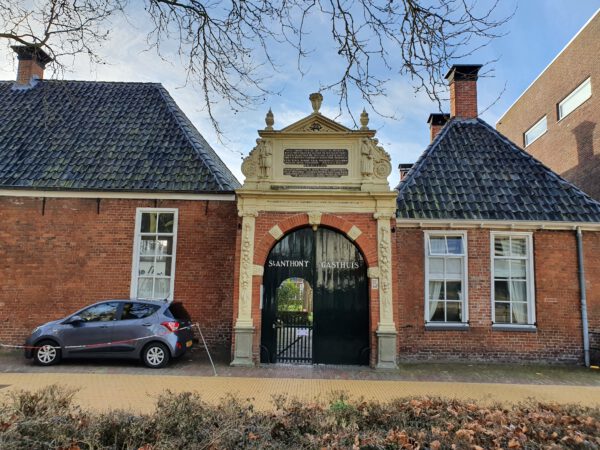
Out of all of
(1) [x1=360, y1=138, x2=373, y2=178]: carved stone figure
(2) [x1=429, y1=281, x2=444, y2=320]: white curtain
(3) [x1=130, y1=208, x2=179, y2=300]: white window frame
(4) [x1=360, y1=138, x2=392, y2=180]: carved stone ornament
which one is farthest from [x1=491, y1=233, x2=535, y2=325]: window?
(3) [x1=130, y1=208, x2=179, y2=300]: white window frame

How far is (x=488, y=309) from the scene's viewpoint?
35.8 ft

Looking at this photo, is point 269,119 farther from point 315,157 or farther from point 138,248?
point 138,248

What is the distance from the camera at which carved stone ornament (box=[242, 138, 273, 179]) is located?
416 inches

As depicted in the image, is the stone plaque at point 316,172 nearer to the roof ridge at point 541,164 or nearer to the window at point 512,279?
the window at point 512,279

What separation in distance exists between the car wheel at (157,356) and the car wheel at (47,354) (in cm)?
203

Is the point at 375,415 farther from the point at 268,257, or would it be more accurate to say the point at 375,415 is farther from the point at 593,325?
the point at 593,325

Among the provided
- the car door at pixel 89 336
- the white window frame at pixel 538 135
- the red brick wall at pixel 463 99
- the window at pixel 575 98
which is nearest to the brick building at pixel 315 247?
the car door at pixel 89 336

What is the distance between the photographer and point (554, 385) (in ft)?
28.7

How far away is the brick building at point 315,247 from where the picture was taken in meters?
10.3

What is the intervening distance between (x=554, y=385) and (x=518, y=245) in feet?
12.7

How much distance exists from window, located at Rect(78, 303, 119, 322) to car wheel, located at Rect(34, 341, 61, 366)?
0.88 metres

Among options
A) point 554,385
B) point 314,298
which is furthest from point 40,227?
point 554,385

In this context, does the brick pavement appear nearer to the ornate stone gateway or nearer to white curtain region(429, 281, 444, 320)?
the ornate stone gateway

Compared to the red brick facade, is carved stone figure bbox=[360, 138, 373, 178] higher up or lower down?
higher up
